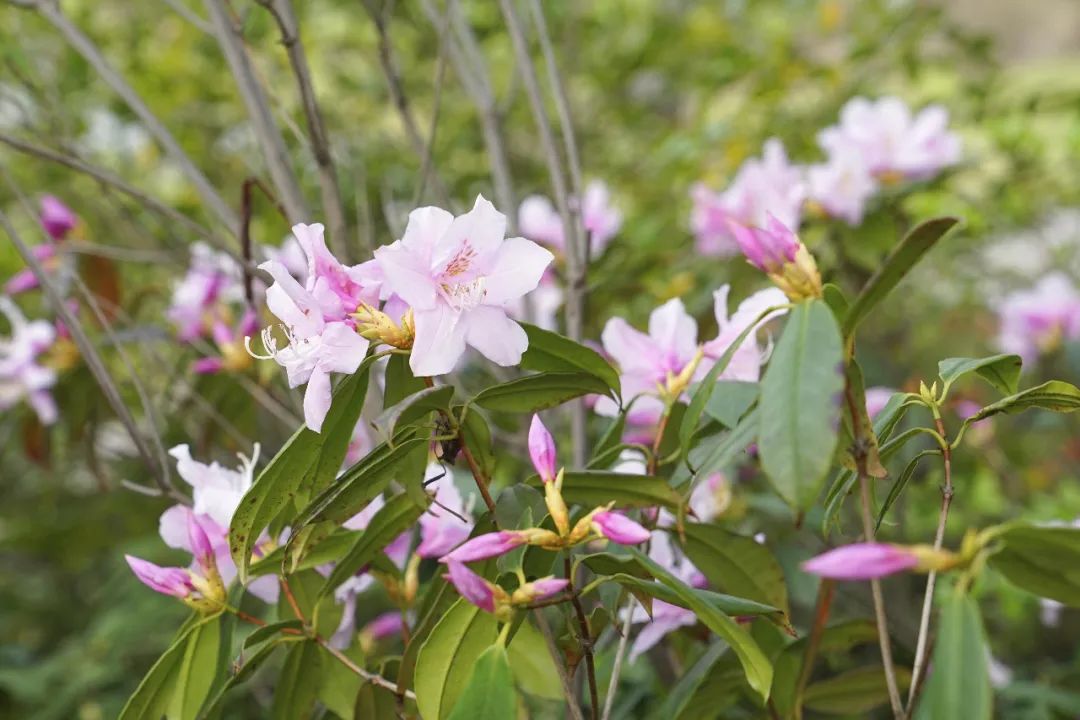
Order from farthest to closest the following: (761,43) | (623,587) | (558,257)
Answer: (761,43) → (558,257) → (623,587)

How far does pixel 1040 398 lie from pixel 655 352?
0.32 meters

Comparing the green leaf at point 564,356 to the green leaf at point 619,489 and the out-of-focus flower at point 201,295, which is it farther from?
Result: the out-of-focus flower at point 201,295

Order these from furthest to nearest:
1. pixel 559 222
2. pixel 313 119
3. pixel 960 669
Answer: pixel 559 222 < pixel 313 119 < pixel 960 669

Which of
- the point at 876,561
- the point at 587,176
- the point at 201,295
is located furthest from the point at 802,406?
the point at 587,176

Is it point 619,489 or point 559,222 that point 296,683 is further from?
point 559,222

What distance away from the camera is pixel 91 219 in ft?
8.17

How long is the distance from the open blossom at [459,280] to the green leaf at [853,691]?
1.56ft

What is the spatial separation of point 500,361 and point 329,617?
11.7 inches

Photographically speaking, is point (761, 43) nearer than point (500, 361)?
No

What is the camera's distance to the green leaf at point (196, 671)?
791mm

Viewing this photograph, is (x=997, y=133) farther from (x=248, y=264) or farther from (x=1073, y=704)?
(x=248, y=264)

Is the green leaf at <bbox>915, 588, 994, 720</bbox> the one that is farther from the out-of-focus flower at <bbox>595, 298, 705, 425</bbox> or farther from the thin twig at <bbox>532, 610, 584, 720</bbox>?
the out-of-focus flower at <bbox>595, 298, 705, 425</bbox>

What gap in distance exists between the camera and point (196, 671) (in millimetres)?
805

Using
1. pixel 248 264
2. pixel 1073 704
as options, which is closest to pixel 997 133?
pixel 1073 704
